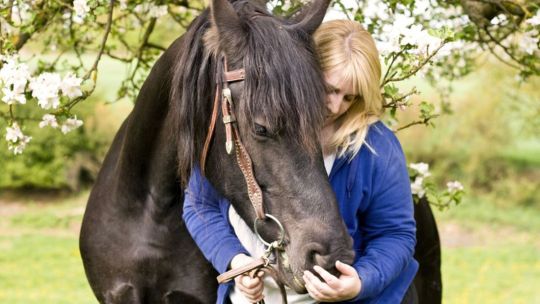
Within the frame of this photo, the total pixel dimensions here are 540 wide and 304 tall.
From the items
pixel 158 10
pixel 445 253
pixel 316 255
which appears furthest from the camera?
pixel 445 253

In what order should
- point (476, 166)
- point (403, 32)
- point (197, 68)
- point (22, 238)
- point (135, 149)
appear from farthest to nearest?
1. point (476, 166)
2. point (22, 238)
3. point (135, 149)
4. point (403, 32)
5. point (197, 68)

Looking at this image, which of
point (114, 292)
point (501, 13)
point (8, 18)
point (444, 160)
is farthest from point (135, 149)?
point (444, 160)

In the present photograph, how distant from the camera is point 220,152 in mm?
2713

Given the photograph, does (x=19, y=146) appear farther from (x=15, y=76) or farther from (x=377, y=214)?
(x=377, y=214)

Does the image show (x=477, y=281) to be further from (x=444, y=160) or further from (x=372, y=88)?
(x=372, y=88)

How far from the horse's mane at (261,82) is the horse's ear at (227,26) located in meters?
0.03

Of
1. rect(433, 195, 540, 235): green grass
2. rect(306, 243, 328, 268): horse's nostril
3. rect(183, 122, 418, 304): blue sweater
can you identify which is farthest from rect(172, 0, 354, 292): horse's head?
rect(433, 195, 540, 235): green grass

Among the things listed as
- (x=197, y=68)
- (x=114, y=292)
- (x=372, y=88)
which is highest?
(x=197, y=68)

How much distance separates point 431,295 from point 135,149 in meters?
2.27

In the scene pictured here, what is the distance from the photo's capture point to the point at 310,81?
2.58 meters

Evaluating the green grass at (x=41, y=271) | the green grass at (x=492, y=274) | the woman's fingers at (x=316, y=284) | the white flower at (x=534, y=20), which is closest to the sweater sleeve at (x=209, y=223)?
the woman's fingers at (x=316, y=284)

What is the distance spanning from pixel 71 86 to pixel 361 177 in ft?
3.74

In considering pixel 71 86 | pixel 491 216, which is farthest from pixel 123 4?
pixel 491 216

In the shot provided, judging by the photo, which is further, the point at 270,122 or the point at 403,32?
the point at 403,32
